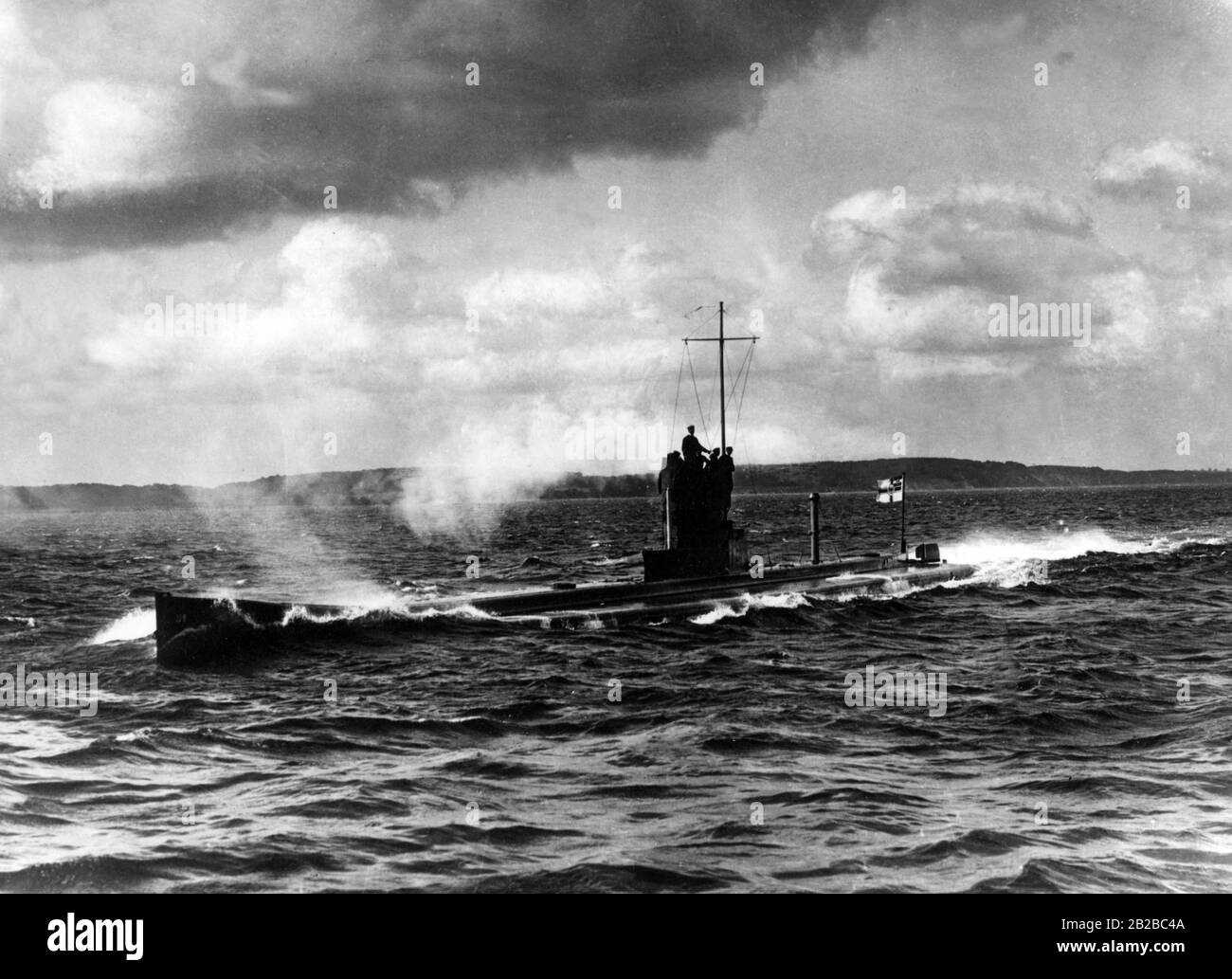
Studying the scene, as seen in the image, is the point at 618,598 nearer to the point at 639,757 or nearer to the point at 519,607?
the point at 519,607

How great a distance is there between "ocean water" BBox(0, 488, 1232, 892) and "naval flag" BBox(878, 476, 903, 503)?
603cm

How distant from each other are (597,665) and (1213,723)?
1235cm

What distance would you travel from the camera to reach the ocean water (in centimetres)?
1162

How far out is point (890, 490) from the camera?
41.2m

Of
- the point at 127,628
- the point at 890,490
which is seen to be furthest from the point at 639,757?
the point at 890,490

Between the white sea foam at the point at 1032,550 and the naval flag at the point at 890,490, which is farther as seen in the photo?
the white sea foam at the point at 1032,550

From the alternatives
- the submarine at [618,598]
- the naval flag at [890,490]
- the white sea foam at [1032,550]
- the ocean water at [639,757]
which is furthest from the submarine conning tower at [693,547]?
the white sea foam at [1032,550]

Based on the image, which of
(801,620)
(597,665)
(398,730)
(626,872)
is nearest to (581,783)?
(626,872)

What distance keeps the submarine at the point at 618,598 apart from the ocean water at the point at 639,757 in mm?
569

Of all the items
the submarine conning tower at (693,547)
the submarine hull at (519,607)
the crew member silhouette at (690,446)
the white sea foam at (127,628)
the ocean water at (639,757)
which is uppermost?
the crew member silhouette at (690,446)

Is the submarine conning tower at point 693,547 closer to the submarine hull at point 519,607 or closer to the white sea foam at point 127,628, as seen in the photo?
the submarine hull at point 519,607

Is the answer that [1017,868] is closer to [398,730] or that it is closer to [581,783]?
[581,783]

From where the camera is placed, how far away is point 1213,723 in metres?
18.9

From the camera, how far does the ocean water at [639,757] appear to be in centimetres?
1162
